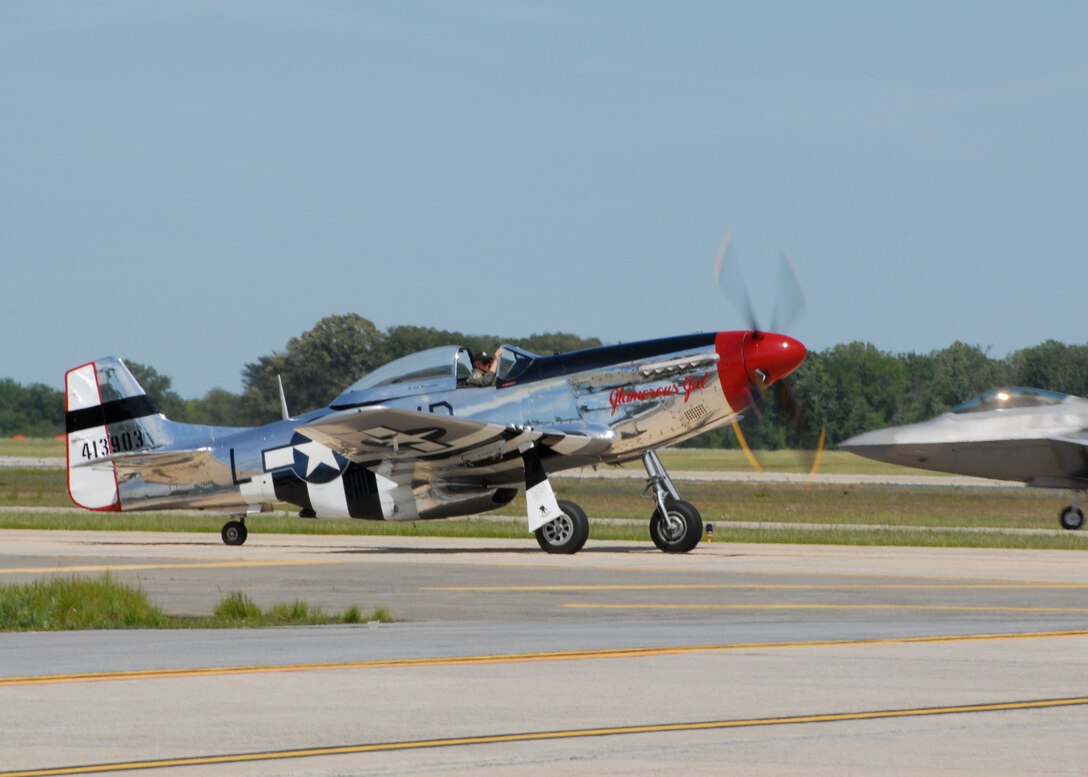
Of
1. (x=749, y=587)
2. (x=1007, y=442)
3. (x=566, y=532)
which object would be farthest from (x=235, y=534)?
(x=1007, y=442)

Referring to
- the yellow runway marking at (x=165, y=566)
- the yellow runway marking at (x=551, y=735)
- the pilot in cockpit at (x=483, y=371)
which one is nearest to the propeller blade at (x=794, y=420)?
the pilot in cockpit at (x=483, y=371)

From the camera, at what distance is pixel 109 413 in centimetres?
2883

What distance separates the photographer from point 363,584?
18281 mm

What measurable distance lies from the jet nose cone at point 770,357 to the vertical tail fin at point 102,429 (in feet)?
35.1

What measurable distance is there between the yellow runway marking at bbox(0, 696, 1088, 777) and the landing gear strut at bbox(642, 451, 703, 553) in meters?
15.5

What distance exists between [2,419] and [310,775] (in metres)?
131

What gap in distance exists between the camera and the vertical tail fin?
2870 cm

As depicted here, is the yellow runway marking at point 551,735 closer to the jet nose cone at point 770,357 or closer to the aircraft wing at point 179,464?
the jet nose cone at point 770,357

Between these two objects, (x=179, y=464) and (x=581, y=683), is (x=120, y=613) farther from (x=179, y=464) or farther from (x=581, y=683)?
(x=179, y=464)

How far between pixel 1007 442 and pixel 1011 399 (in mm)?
1206

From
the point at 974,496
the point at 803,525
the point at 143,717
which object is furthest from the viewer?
the point at 974,496

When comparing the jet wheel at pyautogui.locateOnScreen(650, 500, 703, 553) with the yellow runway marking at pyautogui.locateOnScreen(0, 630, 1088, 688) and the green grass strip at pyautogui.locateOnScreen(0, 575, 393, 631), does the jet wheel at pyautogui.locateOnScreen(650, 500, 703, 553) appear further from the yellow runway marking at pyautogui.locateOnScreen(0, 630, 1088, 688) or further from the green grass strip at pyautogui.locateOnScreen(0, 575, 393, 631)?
the yellow runway marking at pyautogui.locateOnScreen(0, 630, 1088, 688)

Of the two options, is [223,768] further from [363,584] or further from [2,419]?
[2,419]

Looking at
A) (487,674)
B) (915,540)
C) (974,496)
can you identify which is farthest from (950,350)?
(487,674)
